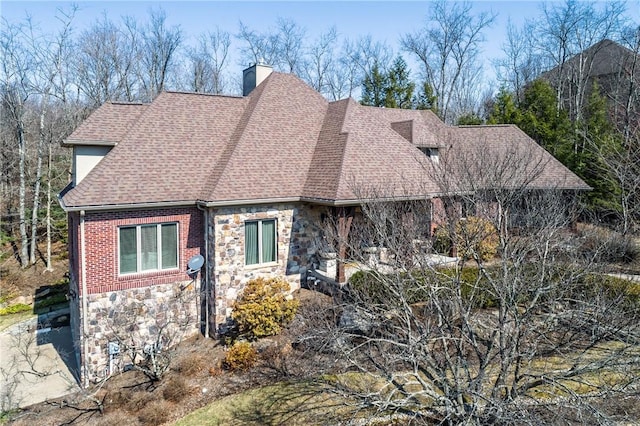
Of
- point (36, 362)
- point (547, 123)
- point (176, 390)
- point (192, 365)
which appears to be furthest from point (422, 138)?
point (36, 362)

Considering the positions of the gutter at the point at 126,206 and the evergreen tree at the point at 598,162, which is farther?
the evergreen tree at the point at 598,162

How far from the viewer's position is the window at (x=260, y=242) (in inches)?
534

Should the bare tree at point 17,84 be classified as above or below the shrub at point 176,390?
above

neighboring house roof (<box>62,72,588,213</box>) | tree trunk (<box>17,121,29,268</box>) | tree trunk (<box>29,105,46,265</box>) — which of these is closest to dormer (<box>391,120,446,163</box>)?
neighboring house roof (<box>62,72,588,213</box>)

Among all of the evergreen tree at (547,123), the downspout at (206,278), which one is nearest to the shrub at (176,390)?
the downspout at (206,278)

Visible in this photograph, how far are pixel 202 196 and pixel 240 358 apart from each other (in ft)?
16.3

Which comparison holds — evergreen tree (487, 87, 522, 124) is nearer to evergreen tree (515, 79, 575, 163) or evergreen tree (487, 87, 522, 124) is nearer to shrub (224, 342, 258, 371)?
evergreen tree (515, 79, 575, 163)

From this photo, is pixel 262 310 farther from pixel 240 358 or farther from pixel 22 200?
pixel 22 200

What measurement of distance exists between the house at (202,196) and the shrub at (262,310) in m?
0.95

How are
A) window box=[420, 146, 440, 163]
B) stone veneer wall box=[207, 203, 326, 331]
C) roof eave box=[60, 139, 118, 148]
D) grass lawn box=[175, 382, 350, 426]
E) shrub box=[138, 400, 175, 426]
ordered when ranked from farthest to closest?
window box=[420, 146, 440, 163] < roof eave box=[60, 139, 118, 148] < stone veneer wall box=[207, 203, 326, 331] < shrub box=[138, 400, 175, 426] < grass lawn box=[175, 382, 350, 426]

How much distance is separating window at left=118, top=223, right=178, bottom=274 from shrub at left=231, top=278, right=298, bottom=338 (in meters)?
2.56

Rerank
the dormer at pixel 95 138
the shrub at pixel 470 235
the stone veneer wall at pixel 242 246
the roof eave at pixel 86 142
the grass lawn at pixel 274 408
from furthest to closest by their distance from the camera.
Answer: the dormer at pixel 95 138 < the roof eave at pixel 86 142 < the stone veneer wall at pixel 242 246 < the grass lawn at pixel 274 408 < the shrub at pixel 470 235

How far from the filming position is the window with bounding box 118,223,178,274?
12.3 metres

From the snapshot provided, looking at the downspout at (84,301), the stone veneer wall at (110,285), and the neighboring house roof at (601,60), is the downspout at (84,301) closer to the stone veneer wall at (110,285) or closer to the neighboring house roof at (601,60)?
the stone veneer wall at (110,285)
